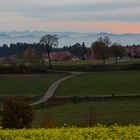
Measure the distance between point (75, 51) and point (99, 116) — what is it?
145m

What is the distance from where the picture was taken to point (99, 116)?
142 ft

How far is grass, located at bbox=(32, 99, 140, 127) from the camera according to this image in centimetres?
3997

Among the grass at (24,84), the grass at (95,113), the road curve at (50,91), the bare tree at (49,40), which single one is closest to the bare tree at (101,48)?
the bare tree at (49,40)

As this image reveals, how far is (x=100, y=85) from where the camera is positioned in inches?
2859

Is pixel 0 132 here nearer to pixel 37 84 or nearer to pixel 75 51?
pixel 37 84

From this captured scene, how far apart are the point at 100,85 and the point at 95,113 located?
2759cm

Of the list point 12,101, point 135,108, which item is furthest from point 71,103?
point 12,101

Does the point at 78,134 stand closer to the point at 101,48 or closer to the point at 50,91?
the point at 50,91

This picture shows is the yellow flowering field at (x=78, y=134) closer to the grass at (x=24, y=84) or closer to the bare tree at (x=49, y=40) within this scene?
the grass at (x=24, y=84)

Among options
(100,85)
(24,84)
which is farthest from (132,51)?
(100,85)

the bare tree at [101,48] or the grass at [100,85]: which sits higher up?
the bare tree at [101,48]

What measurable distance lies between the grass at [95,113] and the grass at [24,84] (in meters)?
14.7

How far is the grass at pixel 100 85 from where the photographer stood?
215 ft

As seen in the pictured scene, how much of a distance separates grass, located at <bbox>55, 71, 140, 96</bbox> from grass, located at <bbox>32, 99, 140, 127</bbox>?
11.8 metres
